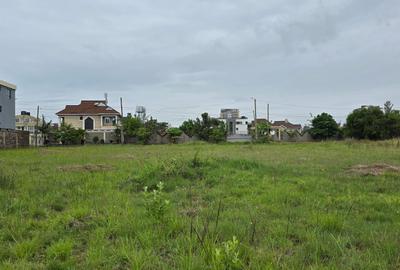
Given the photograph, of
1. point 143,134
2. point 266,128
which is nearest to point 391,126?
point 266,128

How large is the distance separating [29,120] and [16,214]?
72.9 meters

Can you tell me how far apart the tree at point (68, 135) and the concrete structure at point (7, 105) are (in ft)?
20.6

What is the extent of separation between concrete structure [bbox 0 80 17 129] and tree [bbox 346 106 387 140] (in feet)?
123

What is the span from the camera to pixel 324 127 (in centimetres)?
4625

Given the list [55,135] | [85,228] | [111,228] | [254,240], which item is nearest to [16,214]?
[85,228]

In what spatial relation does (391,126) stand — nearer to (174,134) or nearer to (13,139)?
(174,134)

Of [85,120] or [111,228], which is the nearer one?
[111,228]

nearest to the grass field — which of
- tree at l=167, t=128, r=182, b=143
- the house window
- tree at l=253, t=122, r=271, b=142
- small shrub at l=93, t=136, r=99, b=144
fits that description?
tree at l=167, t=128, r=182, b=143

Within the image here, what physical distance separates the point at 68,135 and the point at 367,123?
3458 cm

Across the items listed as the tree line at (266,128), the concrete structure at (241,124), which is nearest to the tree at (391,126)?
the tree line at (266,128)

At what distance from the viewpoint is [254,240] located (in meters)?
3.79

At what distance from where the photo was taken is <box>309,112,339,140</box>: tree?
151 ft

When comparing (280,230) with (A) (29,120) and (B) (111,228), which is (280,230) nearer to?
(B) (111,228)

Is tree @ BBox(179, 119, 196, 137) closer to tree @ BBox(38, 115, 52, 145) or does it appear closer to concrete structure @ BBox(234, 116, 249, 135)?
tree @ BBox(38, 115, 52, 145)
